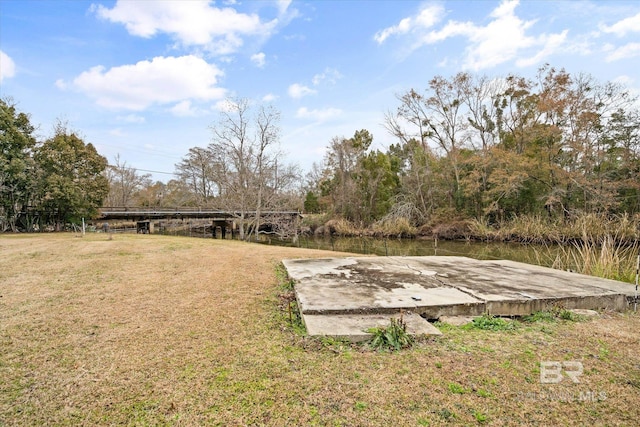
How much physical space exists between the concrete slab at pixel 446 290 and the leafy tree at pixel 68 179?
52.2ft

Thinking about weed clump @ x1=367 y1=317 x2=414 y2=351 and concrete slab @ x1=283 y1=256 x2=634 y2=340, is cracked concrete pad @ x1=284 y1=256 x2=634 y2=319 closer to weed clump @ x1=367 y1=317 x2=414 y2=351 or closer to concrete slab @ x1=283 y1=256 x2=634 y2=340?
concrete slab @ x1=283 y1=256 x2=634 y2=340

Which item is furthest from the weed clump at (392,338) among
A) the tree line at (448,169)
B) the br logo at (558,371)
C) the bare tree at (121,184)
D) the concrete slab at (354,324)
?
the bare tree at (121,184)

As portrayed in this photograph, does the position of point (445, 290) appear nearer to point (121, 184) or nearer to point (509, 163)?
point (509, 163)

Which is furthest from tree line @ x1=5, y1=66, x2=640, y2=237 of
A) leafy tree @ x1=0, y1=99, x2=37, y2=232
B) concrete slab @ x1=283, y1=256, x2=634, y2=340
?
concrete slab @ x1=283, y1=256, x2=634, y2=340

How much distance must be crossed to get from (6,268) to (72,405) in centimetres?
557

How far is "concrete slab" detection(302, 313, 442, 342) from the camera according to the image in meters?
2.51

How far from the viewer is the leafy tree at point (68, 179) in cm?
1522

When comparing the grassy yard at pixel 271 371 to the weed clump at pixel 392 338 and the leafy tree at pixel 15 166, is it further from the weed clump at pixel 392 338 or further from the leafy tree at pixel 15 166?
the leafy tree at pixel 15 166

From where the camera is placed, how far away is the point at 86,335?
2.65 metres

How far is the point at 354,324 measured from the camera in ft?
8.85

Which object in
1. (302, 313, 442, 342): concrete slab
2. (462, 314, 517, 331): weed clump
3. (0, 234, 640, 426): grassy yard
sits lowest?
(0, 234, 640, 426): grassy yard

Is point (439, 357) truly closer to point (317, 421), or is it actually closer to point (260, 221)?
point (317, 421)

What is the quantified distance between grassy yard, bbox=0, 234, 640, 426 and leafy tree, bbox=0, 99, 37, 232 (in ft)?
51.2

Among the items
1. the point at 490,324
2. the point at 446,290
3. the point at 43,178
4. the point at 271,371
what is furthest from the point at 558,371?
the point at 43,178
